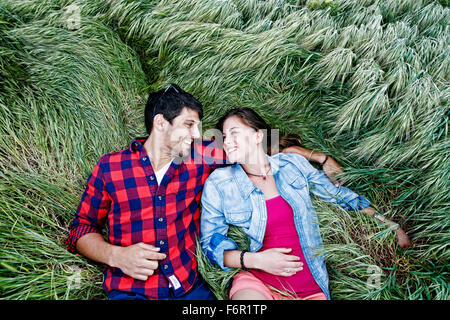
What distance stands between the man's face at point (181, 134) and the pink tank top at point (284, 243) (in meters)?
0.71

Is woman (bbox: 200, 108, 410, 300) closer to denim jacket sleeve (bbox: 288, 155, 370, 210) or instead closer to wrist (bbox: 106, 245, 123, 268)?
denim jacket sleeve (bbox: 288, 155, 370, 210)

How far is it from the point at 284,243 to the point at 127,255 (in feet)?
3.42

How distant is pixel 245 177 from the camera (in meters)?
1.88

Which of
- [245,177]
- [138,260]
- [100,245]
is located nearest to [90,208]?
[100,245]

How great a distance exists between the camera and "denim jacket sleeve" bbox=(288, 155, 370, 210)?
6.47 feet

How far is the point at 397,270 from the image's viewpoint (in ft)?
5.67

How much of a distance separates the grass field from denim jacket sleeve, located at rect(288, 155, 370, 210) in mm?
73

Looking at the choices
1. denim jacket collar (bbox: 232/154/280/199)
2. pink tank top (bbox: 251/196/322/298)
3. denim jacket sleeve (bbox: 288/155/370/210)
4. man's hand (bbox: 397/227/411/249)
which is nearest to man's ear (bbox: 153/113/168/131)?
denim jacket collar (bbox: 232/154/280/199)

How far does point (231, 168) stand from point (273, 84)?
102 cm

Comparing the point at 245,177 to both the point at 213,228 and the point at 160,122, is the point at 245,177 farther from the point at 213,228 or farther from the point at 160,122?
the point at 160,122

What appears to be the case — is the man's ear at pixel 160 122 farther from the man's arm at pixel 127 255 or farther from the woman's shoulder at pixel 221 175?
the man's arm at pixel 127 255
